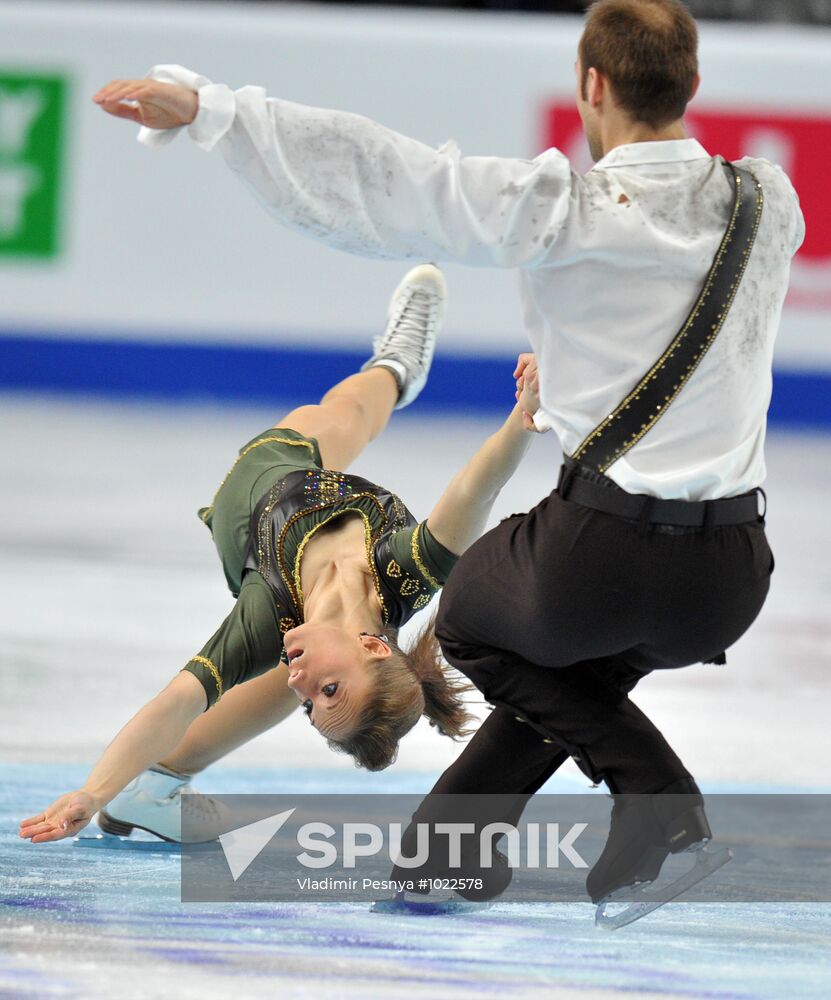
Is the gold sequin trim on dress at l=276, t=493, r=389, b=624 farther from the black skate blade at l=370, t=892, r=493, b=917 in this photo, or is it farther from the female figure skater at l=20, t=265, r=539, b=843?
the black skate blade at l=370, t=892, r=493, b=917

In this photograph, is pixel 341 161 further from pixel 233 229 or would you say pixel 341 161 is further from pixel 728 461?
pixel 233 229

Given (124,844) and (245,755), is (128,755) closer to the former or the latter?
(124,844)

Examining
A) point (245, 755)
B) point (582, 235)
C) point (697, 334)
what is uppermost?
point (582, 235)

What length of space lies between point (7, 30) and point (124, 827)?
6.36 metres

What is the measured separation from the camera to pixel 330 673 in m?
2.77

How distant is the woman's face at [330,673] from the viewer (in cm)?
277

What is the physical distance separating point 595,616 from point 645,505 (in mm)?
203

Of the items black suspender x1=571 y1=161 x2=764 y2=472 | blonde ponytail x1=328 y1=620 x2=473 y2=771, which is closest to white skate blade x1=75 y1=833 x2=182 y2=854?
blonde ponytail x1=328 y1=620 x2=473 y2=771

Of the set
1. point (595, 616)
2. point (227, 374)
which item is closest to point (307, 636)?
point (595, 616)

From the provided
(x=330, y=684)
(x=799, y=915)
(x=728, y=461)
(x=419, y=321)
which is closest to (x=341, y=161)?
(x=728, y=461)

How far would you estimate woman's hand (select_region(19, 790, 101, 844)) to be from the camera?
8.50 feet

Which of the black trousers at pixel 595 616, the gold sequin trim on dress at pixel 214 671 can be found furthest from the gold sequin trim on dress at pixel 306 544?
the black trousers at pixel 595 616

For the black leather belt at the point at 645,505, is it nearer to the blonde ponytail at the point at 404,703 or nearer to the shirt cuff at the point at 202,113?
the blonde ponytail at the point at 404,703

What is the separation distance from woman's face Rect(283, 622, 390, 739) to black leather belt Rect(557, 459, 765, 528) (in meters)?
0.62
